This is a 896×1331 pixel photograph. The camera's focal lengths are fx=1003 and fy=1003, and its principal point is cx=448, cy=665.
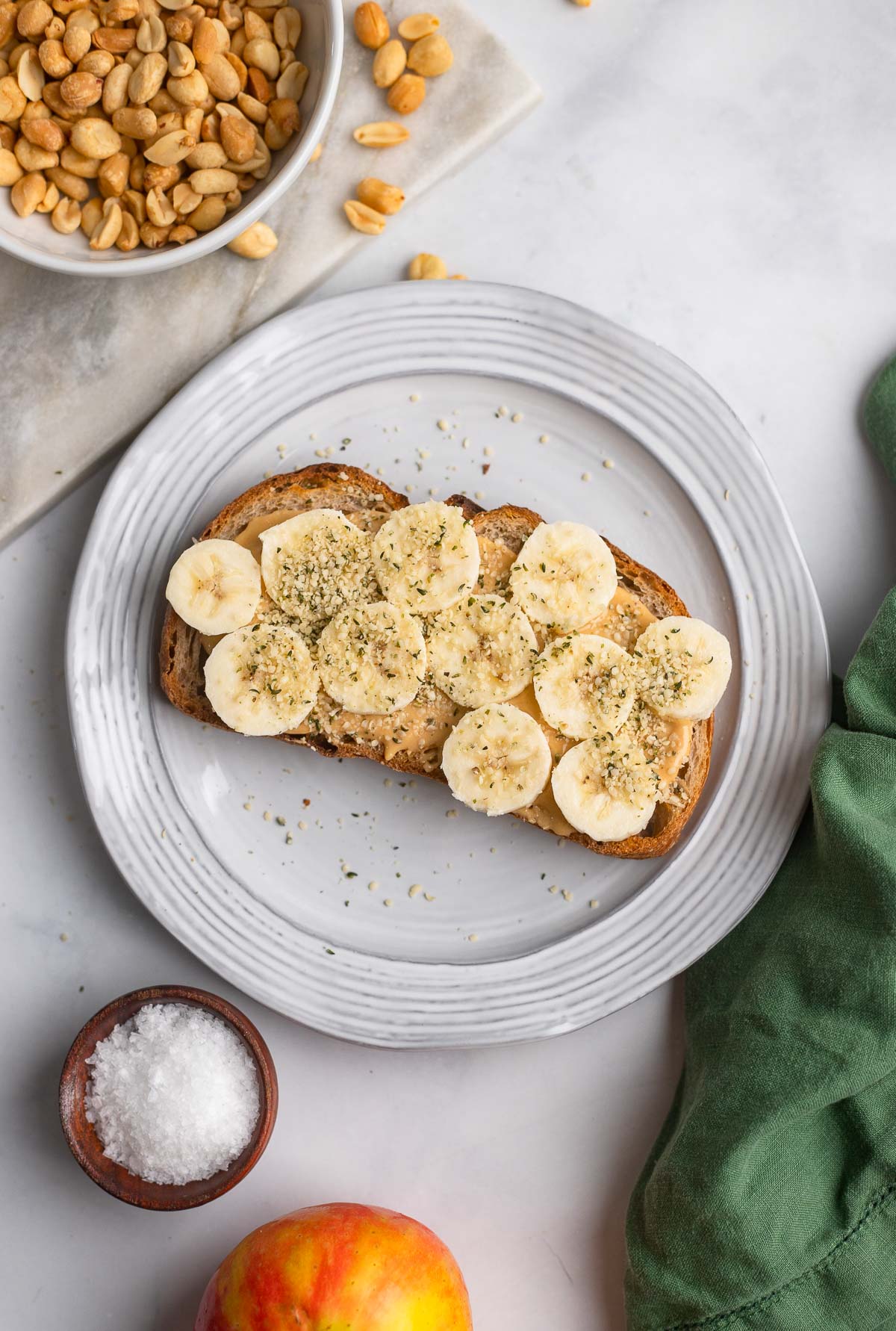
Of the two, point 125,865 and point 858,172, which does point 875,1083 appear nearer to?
point 125,865

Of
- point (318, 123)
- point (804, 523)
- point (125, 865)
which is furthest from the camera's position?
point (804, 523)

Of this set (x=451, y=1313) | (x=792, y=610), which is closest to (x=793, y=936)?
(x=792, y=610)

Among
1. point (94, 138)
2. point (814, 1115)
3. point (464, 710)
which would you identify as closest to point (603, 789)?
point (464, 710)

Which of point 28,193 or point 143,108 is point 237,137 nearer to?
point 143,108

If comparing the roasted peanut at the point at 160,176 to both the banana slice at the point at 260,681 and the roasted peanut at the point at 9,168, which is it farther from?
the banana slice at the point at 260,681

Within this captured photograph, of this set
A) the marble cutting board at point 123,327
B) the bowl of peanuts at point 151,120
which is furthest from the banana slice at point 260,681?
the bowl of peanuts at point 151,120
